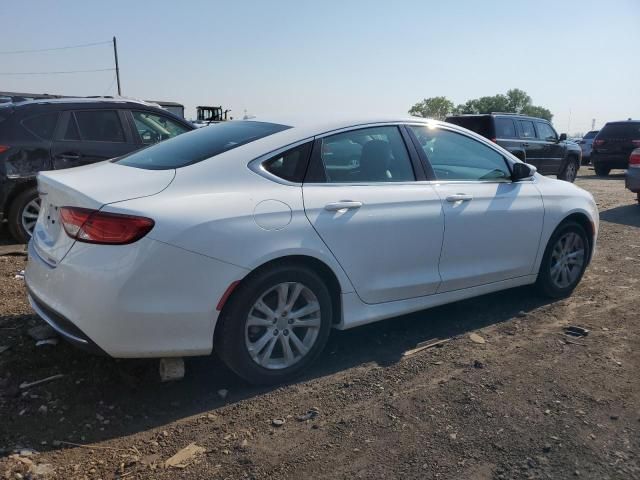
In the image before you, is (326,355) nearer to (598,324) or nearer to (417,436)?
(417,436)

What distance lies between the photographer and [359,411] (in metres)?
3.19

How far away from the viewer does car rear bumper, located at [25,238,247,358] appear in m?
2.86

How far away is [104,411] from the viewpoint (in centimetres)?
310

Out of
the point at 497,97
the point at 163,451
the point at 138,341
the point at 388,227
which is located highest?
the point at 497,97

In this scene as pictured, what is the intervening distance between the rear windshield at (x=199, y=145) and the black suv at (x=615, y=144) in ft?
53.2

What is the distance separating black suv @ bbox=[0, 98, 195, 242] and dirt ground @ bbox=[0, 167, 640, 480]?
2.50m

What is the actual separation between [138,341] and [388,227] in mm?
1710

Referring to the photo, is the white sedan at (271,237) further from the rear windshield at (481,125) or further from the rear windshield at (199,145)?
the rear windshield at (481,125)

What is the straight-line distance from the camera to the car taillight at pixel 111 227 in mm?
2861

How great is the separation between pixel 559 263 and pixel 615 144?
14.4 metres

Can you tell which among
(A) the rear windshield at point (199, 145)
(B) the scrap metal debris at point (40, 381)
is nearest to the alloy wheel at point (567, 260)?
(A) the rear windshield at point (199, 145)

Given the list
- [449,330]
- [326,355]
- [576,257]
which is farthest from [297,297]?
[576,257]

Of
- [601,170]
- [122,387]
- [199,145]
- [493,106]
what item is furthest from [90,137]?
[493,106]

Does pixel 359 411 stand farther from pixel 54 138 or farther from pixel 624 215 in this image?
pixel 624 215
